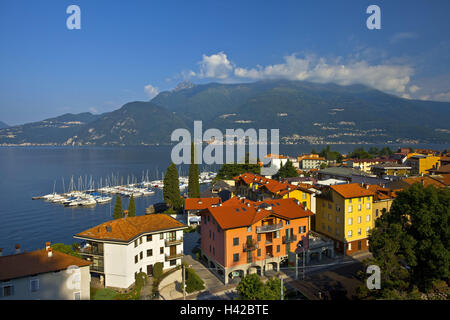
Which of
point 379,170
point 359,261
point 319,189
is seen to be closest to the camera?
point 359,261

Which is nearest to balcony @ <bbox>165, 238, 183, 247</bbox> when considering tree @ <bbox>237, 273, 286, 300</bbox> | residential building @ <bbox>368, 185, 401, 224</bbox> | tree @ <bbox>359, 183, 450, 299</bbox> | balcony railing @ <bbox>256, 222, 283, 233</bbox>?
balcony railing @ <bbox>256, 222, 283, 233</bbox>

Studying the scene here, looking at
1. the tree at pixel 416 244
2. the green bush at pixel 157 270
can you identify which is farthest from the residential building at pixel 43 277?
the tree at pixel 416 244

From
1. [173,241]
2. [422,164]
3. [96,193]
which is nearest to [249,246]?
[173,241]

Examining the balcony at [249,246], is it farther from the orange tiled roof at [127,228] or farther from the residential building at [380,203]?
the residential building at [380,203]

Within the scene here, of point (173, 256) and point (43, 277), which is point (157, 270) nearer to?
point (173, 256)

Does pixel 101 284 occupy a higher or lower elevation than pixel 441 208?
lower

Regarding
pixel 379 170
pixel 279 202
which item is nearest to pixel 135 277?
pixel 279 202
